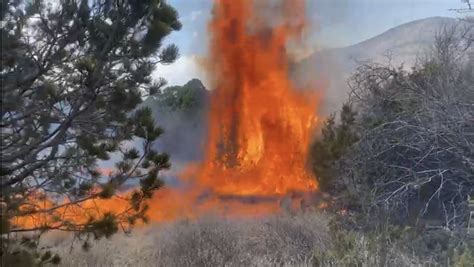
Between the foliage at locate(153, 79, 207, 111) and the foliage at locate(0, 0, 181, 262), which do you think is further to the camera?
the foliage at locate(153, 79, 207, 111)

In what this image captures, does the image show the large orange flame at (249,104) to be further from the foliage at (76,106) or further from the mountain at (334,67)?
the foliage at (76,106)

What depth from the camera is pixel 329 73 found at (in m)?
21.3

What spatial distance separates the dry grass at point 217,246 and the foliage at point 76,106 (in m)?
2.46

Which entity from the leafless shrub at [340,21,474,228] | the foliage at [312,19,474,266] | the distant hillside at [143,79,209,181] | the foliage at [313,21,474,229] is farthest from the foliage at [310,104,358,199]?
the distant hillside at [143,79,209,181]

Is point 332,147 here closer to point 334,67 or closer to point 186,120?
point 334,67

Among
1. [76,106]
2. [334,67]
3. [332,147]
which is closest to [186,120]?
[334,67]

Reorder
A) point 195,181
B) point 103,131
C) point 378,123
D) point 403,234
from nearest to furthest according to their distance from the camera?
point 103,131, point 403,234, point 378,123, point 195,181

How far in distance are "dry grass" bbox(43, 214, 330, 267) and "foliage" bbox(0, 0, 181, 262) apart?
2.46 meters

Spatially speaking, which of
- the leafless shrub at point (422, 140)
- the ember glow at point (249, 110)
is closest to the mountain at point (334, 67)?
the ember glow at point (249, 110)

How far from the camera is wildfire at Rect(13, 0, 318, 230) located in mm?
18578

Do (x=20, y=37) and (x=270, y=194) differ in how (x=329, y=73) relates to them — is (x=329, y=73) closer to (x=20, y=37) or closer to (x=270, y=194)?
(x=270, y=194)

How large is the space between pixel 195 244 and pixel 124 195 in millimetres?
2882

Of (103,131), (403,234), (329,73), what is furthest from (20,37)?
(329,73)

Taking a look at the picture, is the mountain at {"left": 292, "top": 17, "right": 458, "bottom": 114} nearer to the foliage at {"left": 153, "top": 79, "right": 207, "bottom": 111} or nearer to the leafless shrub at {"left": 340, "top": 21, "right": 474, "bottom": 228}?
the foliage at {"left": 153, "top": 79, "right": 207, "bottom": 111}
